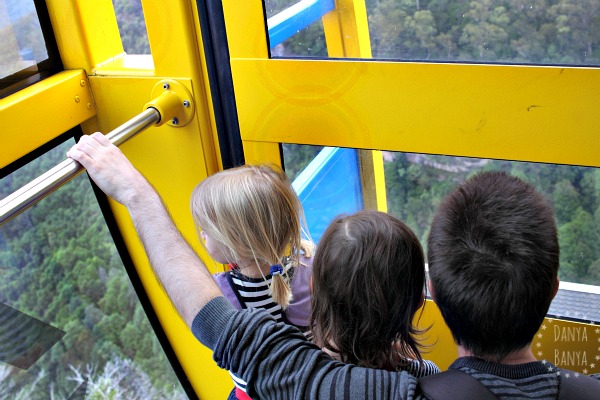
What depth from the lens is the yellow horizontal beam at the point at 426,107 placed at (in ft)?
4.54

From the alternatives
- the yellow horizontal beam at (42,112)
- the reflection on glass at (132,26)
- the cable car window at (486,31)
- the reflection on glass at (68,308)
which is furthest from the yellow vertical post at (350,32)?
the reflection on glass at (68,308)

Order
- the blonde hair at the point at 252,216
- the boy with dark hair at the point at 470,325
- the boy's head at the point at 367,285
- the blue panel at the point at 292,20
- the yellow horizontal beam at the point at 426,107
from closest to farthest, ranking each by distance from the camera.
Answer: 1. the boy with dark hair at the point at 470,325
2. the boy's head at the point at 367,285
3. the yellow horizontal beam at the point at 426,107
4. the blonde hair at the point at 252,216
5. the blue panel at the point at 292,20

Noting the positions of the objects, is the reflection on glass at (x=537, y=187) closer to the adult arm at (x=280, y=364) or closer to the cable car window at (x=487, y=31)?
the cable car window at (x=487, y=31)

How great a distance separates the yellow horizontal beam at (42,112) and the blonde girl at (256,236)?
0.46 meters

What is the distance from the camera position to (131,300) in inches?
86.0

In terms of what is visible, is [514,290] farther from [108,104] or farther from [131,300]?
[131,300]

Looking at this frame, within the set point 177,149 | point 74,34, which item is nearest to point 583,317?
point 177,149

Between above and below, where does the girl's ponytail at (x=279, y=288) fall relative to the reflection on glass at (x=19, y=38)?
below

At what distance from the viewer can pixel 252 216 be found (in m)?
1.51

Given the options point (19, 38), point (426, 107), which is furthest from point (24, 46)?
point (426, 107)

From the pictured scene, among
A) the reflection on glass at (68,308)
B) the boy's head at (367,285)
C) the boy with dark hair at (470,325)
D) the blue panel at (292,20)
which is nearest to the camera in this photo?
the boy with dark hair at (470,325)

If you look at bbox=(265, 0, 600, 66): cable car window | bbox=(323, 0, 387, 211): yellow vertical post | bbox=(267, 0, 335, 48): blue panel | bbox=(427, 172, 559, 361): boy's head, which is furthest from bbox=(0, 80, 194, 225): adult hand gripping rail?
bbox=(427, 172, 559, 361): boy's head

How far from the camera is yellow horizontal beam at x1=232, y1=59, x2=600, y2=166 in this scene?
1385 millimetres

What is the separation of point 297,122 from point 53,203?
0.80 m
